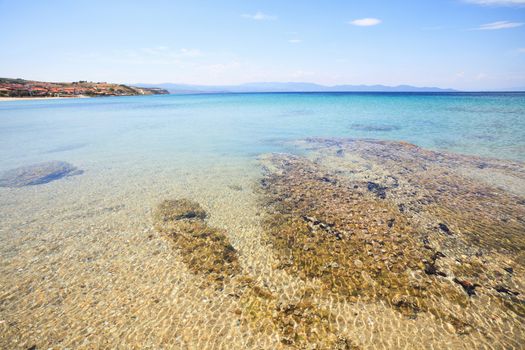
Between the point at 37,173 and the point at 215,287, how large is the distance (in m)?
17.9

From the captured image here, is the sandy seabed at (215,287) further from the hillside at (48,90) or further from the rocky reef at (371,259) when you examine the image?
the hillside at (48,90)

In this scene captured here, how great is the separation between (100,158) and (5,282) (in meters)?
16.0

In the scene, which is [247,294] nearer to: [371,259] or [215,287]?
[215,287]

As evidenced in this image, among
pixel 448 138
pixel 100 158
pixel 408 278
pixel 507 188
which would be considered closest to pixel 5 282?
pixel 408 278

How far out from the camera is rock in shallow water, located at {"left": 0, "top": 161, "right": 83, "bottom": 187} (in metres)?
16.3

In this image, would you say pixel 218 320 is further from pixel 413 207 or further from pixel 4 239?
pixel 413 207

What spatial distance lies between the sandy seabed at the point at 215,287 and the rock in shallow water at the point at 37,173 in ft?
7.01

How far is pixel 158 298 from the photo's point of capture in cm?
738

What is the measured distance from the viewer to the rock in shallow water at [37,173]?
53.5ft

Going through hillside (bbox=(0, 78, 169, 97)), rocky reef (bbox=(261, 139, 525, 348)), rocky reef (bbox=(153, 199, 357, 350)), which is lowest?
rocky reef (bbox=(153, 199, 357, 350))

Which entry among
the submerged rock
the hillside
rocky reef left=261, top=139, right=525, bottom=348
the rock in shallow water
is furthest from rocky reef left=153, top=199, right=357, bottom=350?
the hillside

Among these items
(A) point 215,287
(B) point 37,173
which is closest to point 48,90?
(B) point 37,173

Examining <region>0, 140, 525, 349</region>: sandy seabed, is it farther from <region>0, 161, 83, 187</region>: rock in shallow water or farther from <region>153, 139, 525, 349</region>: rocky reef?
<region>0, 161, 83, 187</region>: rock in shallow water

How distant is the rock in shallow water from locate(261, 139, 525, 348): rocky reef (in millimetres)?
14195
